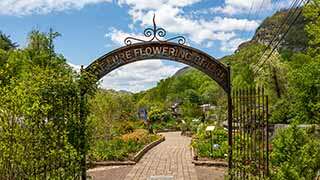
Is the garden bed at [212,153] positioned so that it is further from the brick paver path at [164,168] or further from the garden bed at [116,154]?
the garden bed at [116,154]

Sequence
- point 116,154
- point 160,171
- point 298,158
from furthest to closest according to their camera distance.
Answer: point 116,154 < point 160,171 < point 298,158

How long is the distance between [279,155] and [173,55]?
156 inches

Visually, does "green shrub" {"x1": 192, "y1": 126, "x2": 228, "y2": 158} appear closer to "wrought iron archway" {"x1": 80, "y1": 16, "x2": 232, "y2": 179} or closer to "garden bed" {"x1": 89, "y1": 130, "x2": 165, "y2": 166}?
"garden bed" {"x1": 89, "y1": 130, "x2": 165, "y2": 166}

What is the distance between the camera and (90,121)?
9250 millimetres

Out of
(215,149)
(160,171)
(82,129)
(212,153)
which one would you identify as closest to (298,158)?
(82,129)

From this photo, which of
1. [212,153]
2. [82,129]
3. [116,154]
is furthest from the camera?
[212,153]

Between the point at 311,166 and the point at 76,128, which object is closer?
the point at 311,166

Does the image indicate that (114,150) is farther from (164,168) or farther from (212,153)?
(212,153)

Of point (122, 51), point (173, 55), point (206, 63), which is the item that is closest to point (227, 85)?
point (206, 63)

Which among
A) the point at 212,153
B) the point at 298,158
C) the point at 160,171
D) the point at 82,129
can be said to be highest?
the point at 82,129

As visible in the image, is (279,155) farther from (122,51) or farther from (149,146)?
(149,146)

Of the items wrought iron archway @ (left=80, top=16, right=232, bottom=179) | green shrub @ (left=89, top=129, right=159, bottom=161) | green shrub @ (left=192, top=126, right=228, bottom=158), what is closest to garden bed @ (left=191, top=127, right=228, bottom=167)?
green shrub @ (left=192, top=126, right=228, bottom=158)

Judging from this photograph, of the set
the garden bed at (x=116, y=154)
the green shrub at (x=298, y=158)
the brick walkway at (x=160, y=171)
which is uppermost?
the green shrub at (x=298, y=158)

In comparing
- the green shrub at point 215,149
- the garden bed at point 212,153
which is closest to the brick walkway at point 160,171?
the garden bed at point 212,153
